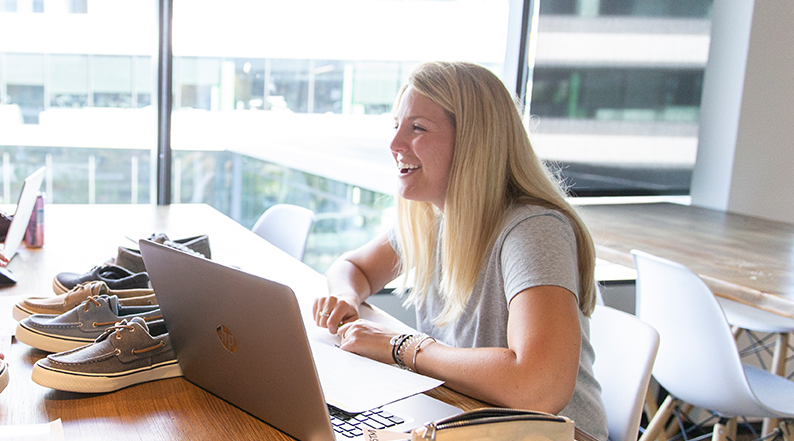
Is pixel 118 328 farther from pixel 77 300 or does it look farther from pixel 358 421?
pixel 358 421

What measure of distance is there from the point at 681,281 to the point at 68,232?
6.50 ft

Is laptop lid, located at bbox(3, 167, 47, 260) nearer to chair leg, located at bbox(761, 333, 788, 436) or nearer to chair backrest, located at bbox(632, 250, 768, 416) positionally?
chair backrest, located at bbox(632, 250, 768, 416)

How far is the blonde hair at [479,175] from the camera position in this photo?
129cm

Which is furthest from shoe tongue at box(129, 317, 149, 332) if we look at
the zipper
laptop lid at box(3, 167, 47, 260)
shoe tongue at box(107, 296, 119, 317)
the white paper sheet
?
laptop lid at box(3, 167, 47, 260)

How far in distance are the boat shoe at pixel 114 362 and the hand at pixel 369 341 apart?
28 centimetres

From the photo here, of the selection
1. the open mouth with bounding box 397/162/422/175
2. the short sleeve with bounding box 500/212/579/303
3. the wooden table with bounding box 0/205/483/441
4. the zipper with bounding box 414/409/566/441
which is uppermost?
the open mouth with bounding box 397/162/422/175

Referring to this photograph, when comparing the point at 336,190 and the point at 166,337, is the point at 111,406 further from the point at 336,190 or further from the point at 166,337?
the point at 336,190

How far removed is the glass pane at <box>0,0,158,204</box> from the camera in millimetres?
2979

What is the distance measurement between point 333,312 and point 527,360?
44 cm

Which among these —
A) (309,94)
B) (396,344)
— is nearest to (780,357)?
(396,344)

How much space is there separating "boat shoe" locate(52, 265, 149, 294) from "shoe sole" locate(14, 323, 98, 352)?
0.18 m

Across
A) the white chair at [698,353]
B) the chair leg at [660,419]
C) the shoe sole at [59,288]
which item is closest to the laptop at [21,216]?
the shoe sole at [59,288]

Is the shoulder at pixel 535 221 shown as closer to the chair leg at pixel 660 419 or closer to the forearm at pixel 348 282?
the forearm at pixel 348 282

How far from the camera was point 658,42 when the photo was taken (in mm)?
3580
